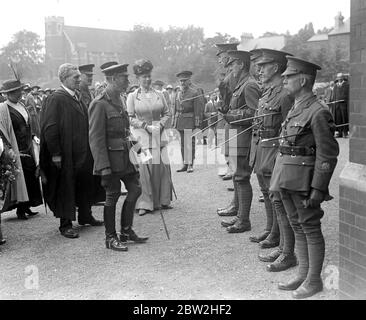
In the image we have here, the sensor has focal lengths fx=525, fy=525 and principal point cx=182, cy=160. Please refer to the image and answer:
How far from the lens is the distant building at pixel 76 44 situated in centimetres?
9575

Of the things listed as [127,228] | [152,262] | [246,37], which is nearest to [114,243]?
[127,228]

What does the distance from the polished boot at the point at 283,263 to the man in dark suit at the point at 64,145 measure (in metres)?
2.78

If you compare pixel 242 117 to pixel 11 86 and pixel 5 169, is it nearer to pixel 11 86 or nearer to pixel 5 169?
pixel 5 169

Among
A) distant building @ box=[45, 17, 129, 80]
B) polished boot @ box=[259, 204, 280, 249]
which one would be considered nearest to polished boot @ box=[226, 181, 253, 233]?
polished boot @ box=[259, 204, 280, 249]

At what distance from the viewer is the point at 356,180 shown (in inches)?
157

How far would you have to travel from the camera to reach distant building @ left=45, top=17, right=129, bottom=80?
9575cm

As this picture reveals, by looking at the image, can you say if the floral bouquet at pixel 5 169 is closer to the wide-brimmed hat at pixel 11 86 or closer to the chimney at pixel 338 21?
the wide-brimmed hat at pixel 11 86

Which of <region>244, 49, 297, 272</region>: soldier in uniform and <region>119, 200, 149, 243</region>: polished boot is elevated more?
<region>244, 49, 297, 272</region>: soldier in uniform

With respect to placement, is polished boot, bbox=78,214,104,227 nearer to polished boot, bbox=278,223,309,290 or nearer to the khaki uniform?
polished boot, bbox=278,223,309,290

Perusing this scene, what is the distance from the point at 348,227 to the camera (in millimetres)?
4129

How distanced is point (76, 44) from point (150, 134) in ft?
306

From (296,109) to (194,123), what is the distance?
25.2 feet

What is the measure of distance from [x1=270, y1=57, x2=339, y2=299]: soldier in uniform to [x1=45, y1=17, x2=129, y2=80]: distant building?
92.8 metres

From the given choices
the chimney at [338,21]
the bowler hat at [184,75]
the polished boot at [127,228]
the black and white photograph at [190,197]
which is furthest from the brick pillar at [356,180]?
the chimney at [338,21]
